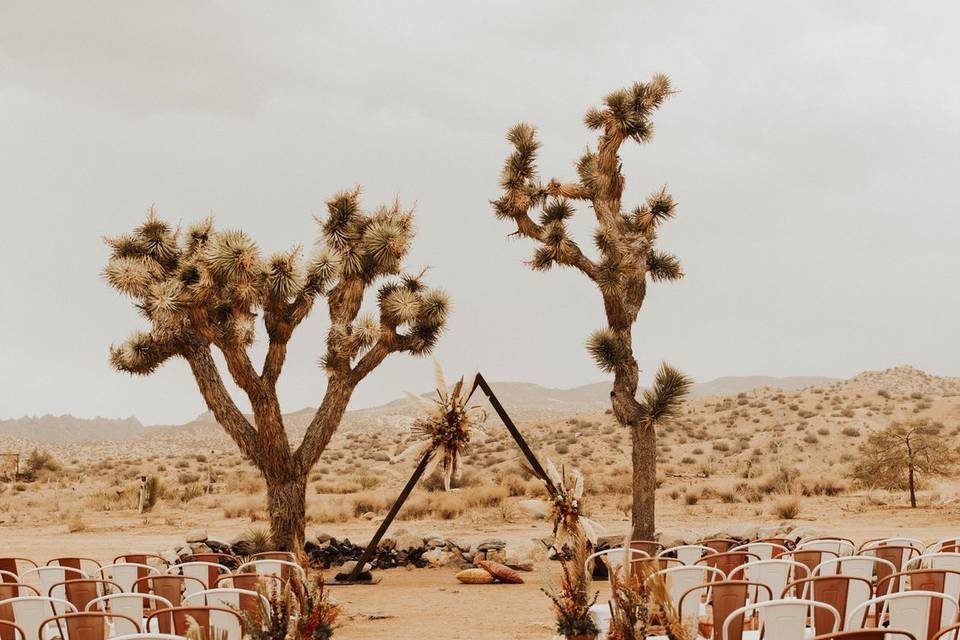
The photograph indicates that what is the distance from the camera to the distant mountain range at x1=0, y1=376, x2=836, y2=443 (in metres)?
101

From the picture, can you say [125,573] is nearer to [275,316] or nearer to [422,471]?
[422,471]

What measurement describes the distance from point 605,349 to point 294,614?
9827mm

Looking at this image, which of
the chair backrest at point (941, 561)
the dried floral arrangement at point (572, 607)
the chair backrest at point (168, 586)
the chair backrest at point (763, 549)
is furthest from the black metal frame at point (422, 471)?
the dried floral arrangement at point (572, 607)

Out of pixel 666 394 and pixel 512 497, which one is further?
pixel 512 497

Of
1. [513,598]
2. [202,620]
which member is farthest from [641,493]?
[202,620]

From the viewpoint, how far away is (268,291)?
15.0m

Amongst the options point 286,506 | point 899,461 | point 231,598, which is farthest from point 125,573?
point 899,461

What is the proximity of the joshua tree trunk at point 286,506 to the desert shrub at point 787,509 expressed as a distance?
12.5 metres

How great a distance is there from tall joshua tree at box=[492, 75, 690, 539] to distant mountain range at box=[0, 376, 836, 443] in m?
70.8

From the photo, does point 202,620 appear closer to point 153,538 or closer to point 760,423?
point 153,538

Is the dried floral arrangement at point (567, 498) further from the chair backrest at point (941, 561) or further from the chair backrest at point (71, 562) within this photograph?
the chair backrest at point (71, 562)

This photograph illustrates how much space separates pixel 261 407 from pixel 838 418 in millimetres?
33070

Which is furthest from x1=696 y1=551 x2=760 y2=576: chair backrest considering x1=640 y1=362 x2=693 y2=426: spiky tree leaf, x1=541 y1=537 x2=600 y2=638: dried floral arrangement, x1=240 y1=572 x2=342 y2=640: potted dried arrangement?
x1=640 y1=362 x2=693 y2=426: spiky tree leaf

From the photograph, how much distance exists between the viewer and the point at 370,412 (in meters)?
Result: 107
